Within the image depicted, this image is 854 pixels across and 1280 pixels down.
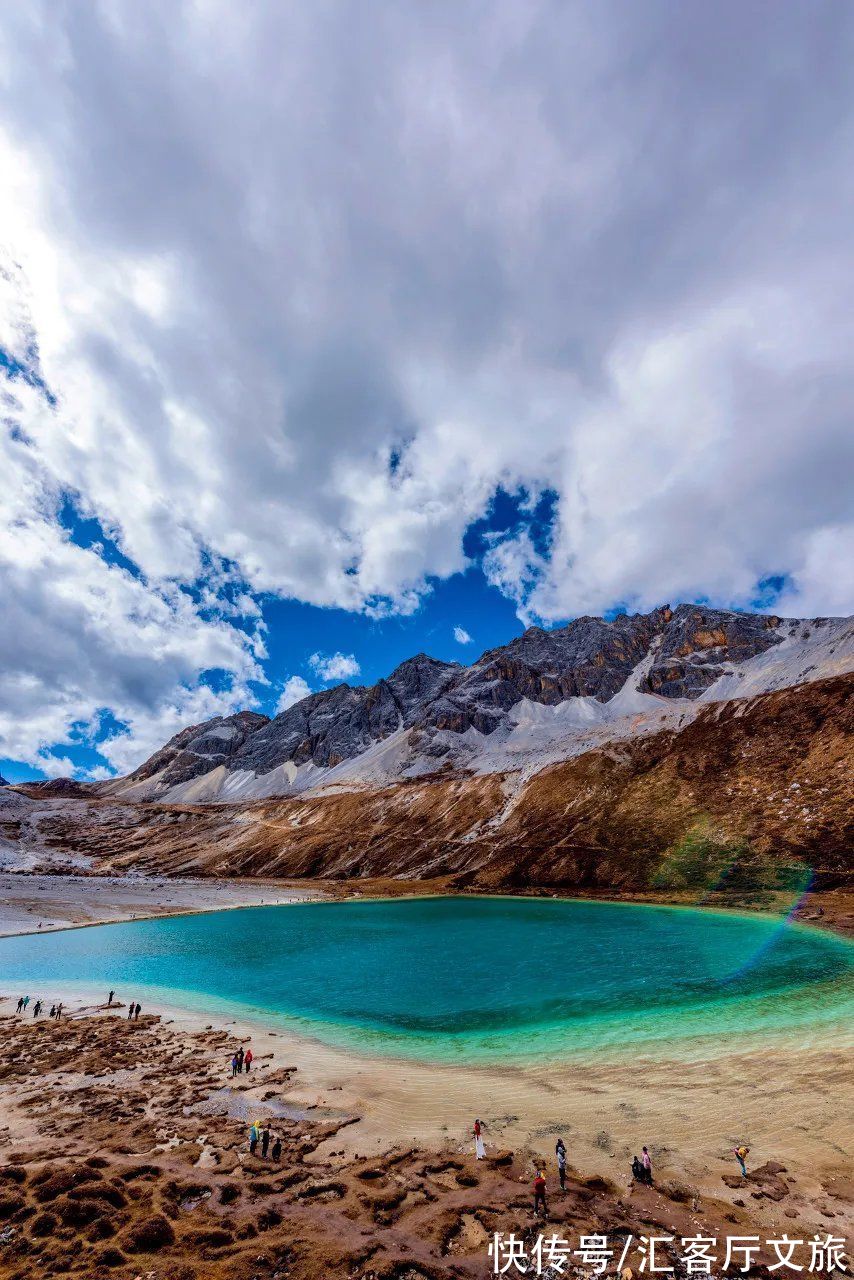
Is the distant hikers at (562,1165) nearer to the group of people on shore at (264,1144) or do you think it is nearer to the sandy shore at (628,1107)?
the sandy shore at (628,1107)

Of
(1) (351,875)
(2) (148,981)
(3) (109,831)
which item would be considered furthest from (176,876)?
(2) (148,981)

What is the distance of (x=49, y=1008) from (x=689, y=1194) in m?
44.8

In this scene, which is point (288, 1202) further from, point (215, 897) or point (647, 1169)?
point (215, 897)

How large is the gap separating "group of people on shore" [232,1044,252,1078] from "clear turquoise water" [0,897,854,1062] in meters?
5.95

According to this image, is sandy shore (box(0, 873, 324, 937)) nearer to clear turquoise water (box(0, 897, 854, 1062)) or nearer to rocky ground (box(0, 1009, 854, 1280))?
clear turquoise water (box(0, 897, 854, 1062))

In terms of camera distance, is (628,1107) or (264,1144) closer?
(264,1144)

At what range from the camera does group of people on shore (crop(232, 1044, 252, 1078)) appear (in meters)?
25.7

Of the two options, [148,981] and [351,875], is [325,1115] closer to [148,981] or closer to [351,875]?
[148,981]

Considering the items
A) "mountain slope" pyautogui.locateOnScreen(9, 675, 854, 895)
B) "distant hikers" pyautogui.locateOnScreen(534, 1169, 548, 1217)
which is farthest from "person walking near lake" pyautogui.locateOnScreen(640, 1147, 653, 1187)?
"mountain slope" pyautogui.locateOnScreen(9, 675, 854, 895)

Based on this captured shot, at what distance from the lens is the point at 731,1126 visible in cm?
1942

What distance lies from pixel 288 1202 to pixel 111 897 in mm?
107392

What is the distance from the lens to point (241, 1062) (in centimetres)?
2625

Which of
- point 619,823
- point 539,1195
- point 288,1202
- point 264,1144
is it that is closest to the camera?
point 539,1195

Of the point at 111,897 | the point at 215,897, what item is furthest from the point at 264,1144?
the point at 111,897
